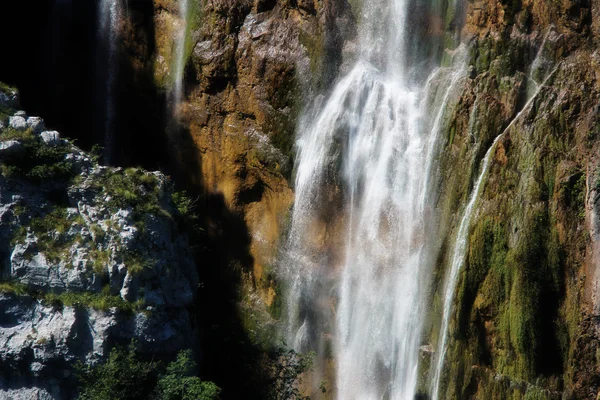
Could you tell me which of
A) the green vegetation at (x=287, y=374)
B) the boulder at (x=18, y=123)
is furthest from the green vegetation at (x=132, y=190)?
the green vegetation at (x=287, y=374)

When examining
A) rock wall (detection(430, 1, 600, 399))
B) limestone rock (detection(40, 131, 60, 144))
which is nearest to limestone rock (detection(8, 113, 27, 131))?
limestone rock (detection(40, 131, 60, 144))

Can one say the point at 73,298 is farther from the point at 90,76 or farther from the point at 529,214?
the point at 529,214

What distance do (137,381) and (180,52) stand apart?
374 inches

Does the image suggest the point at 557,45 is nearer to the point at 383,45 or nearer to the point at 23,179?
the point at 383,45

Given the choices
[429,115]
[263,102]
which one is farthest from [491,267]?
[263,102]

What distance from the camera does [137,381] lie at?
14.0m

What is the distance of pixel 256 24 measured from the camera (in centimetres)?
1891

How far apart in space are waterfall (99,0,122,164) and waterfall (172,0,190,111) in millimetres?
1934

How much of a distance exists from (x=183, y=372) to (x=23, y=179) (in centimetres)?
501

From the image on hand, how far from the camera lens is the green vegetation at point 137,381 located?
1379 cm

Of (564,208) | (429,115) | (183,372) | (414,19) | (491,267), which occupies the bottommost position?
(183,372)

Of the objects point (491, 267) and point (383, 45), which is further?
point (383, 45)


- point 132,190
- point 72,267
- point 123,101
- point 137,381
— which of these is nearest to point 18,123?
point 132,190

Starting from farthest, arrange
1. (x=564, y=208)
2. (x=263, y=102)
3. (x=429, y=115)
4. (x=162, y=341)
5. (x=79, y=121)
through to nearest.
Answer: (x=79, y=121)
(x=263, y=102)
(x=429, y=115)
(x=162, y=341)
(x=564, y=208)
